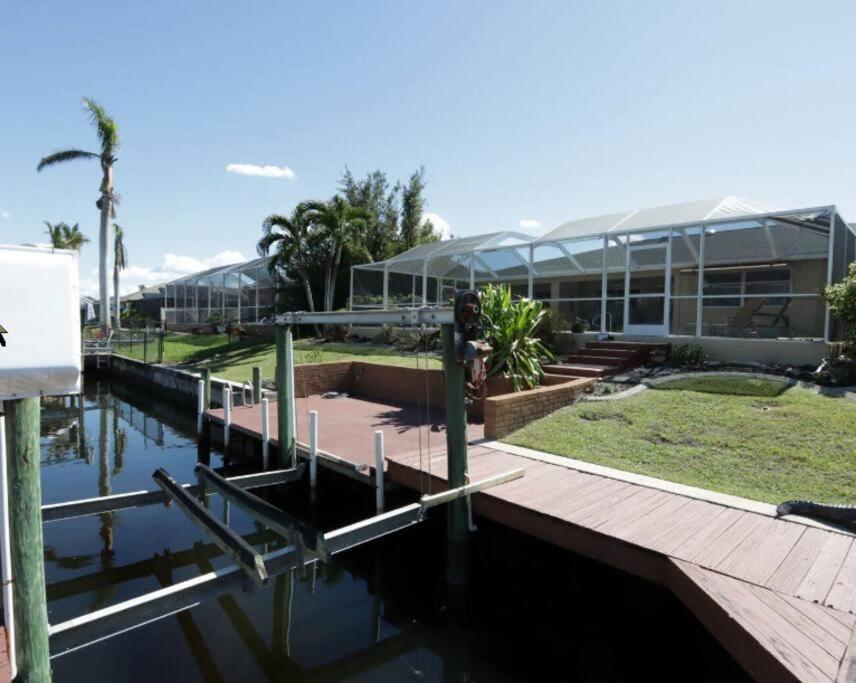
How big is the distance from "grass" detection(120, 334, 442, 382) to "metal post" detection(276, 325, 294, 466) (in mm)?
5025

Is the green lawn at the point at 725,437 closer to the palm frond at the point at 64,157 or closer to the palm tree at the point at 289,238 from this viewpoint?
the palm tree at the point at 289,238

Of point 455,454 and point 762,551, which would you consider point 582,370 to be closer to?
point 455,454

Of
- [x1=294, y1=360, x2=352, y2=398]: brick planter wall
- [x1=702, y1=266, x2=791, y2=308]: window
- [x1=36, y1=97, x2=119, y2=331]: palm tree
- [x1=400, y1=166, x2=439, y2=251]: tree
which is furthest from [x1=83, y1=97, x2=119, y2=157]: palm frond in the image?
[x1=702, y1=266, x2=791, y2=308]: window

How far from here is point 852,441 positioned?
21.7 feet

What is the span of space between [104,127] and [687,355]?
2913 centimetres

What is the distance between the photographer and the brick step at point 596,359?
11492 millimetres

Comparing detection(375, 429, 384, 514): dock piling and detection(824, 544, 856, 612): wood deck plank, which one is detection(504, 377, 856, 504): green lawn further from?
detection(375, 429, 384, 514): dock piling

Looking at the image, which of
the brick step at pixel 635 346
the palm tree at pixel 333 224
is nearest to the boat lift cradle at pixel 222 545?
the brick step at pixel 635 346

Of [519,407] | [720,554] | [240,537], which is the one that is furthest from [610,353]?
[240,537]

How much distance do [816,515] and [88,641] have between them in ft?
19.2

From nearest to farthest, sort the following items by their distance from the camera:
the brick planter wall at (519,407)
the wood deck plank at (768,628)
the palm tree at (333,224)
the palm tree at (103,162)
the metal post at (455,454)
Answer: the wood deck plank at (768,628)
the metal post at (455,454)
the brick planter wall at (519,407)
the palm tree at (333,224)
the palm tree at (103,162)

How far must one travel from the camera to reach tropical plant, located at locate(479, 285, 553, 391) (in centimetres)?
977

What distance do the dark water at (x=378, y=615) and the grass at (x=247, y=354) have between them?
6544mm

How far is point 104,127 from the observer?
27359 millimetres
